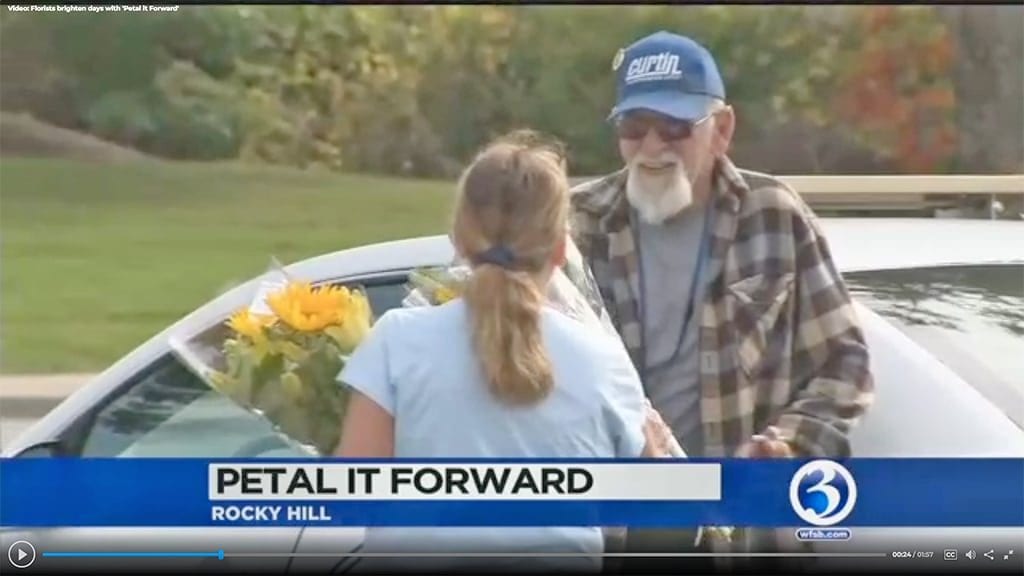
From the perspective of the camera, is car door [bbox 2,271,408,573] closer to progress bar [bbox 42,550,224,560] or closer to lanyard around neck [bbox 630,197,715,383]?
progress bar [bbox 42,550,224,560]

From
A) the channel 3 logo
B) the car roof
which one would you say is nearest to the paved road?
the channel 3 logo

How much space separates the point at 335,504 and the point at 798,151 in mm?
1195

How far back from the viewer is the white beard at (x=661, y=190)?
2.75 metres

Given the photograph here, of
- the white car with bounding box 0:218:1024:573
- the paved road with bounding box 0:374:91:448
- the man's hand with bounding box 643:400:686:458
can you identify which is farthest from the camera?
the paved road with bounding box 0:374:91:448

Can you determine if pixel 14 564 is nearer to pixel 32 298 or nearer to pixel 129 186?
pixel 32 298

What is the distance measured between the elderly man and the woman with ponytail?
0.28 meters

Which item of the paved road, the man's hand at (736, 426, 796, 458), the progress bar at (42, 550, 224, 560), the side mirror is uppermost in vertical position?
the paved road

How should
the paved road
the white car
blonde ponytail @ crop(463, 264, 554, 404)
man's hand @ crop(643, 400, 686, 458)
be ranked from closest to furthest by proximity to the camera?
blonde ponytail @ crop(463, 264, 554, 404) → man's hand @ crop(643, 400, 686, 458) → the white car → the paved road

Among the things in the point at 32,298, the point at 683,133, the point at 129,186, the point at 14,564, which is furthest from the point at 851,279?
the point at 14,564

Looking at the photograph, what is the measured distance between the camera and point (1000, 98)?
282 cm

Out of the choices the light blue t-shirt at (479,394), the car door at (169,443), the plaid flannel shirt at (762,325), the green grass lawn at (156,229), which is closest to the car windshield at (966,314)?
the plaid flannel shirt at (762,325)

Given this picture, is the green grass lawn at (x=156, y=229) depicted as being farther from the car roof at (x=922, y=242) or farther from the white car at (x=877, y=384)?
the car roof at (x=922, y=242)

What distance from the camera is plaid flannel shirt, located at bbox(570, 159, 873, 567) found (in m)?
2.73

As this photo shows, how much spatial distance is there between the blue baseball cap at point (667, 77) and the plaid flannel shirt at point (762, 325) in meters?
0.15
